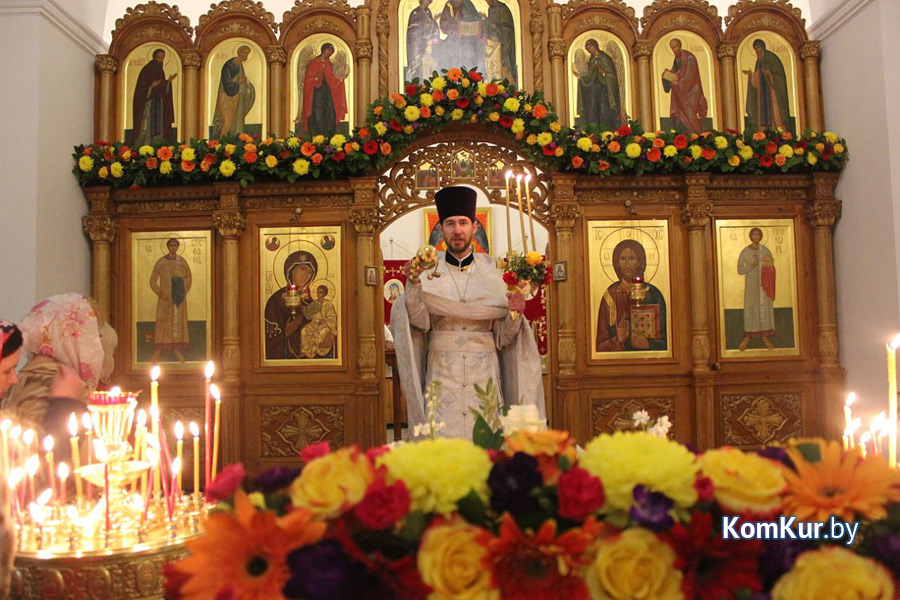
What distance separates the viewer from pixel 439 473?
1136 mm

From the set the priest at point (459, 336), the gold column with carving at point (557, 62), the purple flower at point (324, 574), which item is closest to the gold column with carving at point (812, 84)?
the gold column with carving at point (557, 62)

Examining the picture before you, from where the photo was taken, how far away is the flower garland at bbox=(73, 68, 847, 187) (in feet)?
23.3

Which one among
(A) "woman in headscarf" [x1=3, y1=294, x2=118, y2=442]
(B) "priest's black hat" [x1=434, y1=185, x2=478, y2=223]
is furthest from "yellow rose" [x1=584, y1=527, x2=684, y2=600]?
(B) "priest's black hat" [x1=434, y1=185, x2=478, y2=223]

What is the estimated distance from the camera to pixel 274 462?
23.8 feet

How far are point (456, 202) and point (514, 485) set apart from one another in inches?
139

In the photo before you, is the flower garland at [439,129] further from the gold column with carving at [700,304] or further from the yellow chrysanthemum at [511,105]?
the gold column with carving at [700,304]

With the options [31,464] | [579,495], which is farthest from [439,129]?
[579,495]

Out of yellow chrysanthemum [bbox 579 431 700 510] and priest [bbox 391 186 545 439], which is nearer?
yellow chrysanthemum [bbox 579 431 700 510]

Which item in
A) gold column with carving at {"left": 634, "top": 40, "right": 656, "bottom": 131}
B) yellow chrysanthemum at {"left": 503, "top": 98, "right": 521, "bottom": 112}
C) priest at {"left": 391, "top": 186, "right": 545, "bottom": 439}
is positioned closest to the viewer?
priest at {"left": 391, "top": 186, "right": 545, "bottom": 439}

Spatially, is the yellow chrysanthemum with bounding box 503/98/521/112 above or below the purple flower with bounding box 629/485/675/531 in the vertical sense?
above

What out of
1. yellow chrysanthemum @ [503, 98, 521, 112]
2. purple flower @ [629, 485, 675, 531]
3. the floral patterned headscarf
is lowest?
purple flower @ [629, 485, 675, 531]

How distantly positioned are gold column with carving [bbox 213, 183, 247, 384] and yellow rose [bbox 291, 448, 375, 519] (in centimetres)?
642

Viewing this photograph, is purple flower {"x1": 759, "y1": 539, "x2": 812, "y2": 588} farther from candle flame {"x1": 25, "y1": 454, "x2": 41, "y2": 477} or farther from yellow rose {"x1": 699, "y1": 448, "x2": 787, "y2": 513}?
candle flame {"x1": 25, "y1": 454, "x2": 41, "y2": 477}

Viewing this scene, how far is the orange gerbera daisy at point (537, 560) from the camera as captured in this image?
1.06 meters
